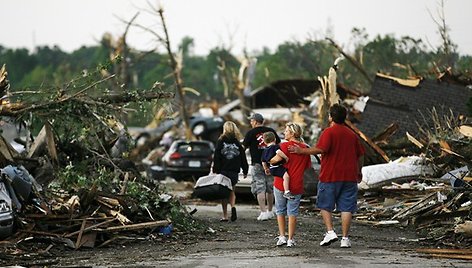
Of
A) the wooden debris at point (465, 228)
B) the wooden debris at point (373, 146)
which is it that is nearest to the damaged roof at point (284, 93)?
the wooden debris at point (373, 146)

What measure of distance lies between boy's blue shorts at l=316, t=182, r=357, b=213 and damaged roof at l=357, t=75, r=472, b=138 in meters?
13.3

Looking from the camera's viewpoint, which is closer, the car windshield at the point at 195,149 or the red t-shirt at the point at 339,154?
the red t-shirt at the point at 339,154

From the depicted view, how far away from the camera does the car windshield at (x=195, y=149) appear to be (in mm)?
32219

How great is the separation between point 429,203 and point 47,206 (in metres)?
6.28

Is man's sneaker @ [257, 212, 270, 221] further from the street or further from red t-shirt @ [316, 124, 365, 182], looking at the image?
red t-shirt @ [316, 124, 365, 182]

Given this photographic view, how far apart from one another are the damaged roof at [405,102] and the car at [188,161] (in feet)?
22.2

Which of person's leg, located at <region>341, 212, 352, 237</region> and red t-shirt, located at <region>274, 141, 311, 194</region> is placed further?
red t-shirt, located at <region>274, 141, 311, 194</region>

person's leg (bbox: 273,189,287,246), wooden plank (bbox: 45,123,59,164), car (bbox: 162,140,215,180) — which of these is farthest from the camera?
car (bbox: 162,140,215,180)

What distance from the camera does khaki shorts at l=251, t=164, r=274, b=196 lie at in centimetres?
1788

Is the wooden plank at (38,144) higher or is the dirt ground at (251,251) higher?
the wooden plank at (38,144)

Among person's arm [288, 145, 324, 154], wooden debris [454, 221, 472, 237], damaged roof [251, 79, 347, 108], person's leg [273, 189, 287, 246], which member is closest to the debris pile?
person's leg [273, 189, 287, 246]

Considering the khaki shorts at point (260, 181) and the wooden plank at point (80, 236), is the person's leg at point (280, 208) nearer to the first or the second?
the wooden plank at point (80, 236)

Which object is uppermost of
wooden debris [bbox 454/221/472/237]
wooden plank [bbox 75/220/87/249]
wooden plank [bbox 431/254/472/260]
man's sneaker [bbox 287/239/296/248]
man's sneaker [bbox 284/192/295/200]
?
man's sneaker [bbox 284/192/295/200]

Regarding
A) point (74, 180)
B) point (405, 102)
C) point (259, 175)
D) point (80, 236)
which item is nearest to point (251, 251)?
point (80, 236)
